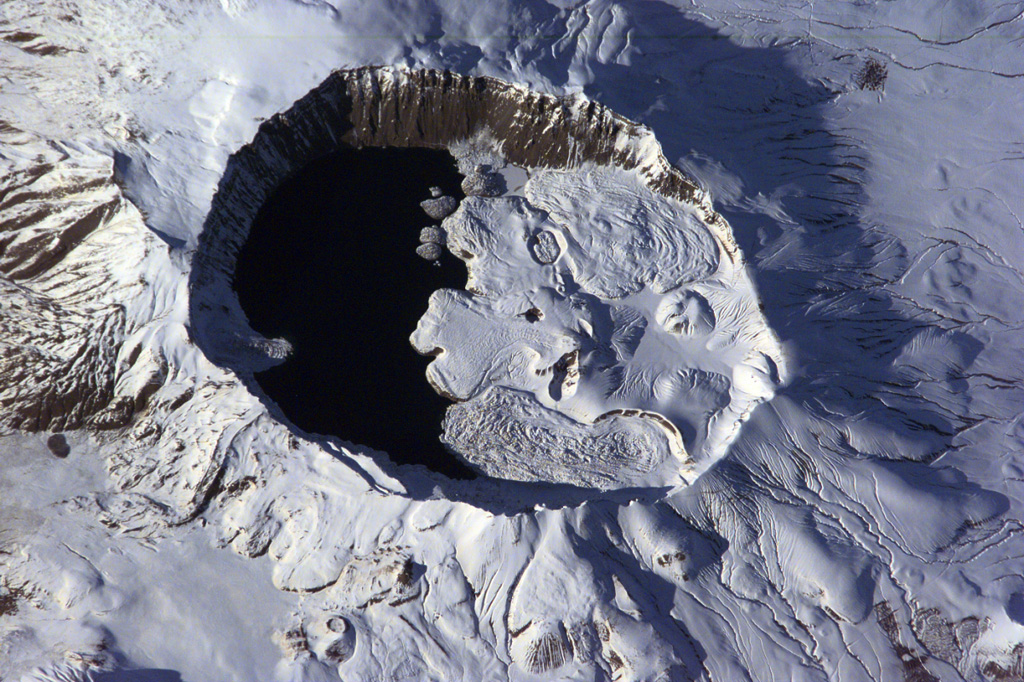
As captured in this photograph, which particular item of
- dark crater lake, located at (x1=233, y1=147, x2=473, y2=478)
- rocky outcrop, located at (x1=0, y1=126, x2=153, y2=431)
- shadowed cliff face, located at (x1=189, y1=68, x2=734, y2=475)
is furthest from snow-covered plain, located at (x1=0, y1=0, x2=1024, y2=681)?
dark crater lake, located at (x1=233, y1=147, x2=473, y2=478)

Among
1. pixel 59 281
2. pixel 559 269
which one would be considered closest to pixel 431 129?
pixel 559 269

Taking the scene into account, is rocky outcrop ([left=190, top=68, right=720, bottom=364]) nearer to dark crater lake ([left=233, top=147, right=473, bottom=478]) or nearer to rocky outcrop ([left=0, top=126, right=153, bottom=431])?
dark crater lake ([left=233, top=147, right=473, bottom=478])

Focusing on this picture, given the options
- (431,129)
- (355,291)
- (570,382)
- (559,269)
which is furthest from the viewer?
(431,129)

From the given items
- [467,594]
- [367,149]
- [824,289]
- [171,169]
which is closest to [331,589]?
[467,594]

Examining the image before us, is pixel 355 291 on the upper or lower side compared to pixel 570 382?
lower

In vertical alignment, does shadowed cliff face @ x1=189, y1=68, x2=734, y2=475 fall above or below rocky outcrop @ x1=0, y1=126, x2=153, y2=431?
above

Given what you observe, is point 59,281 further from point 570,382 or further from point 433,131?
point 570,382
